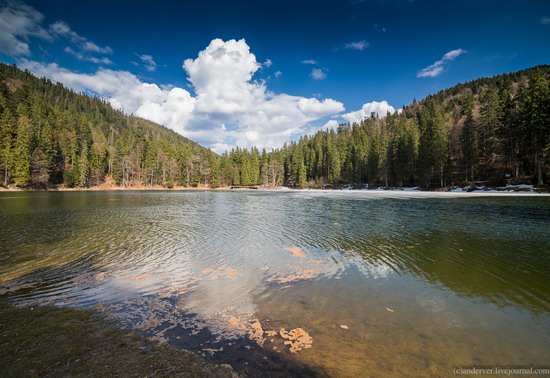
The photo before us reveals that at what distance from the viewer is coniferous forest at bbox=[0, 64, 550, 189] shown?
187ft

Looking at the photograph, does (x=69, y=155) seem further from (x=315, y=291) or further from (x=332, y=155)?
(x=315, y=291)

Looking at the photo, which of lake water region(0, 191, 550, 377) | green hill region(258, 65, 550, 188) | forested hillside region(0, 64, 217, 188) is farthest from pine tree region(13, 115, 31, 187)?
green hill region(258, 65, 550, 188)

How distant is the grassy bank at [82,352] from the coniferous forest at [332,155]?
201 feet

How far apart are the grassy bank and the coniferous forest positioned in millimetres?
61179

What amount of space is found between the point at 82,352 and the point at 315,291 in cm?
650

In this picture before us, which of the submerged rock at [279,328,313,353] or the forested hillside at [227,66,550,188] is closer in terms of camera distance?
the submerged rock at [279,328,313,353]

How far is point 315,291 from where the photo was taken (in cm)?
906

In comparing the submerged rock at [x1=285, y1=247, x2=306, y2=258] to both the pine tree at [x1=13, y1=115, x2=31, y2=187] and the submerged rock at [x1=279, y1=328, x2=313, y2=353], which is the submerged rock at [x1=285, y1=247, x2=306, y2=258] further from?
the pine tree at [x1=13, y1=115, x2=31, y2=187]

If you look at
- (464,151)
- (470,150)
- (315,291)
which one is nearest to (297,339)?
(315,291)

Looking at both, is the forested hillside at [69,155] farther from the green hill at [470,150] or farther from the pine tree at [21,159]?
the green hill at [470,150]

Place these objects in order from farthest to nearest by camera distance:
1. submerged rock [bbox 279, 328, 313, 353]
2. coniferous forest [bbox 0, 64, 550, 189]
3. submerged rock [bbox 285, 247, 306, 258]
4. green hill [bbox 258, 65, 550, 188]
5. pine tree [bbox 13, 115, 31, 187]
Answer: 1. pine tree [bbox 13, 115, 31, 187]
2. coniferous forest [bbox 0, 64, 550, 189]
3. green hill [bbox 258, 65, 550, 188]
4. submerged rock [bbox 285, 247, 306, 258]
5. submerged rock [bbox 279, 328, 313, 353]

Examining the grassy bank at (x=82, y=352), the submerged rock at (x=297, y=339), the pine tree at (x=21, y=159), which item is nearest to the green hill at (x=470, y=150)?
the submerged rock at (x=297, y=339)

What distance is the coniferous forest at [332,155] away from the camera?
56.9 meters

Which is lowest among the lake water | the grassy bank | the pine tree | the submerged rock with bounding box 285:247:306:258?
the submerged rock with bounding box 285:247:306:258
